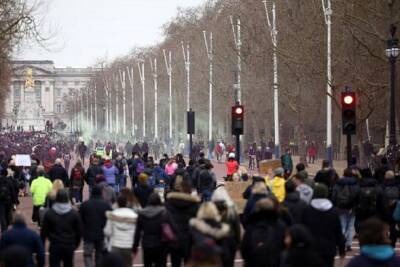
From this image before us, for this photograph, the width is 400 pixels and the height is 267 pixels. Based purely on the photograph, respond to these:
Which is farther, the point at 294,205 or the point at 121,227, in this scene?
the point at 294,205

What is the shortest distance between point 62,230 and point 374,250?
5928mm

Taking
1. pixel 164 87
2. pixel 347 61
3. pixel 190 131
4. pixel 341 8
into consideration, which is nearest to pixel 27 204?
pixel 190 131

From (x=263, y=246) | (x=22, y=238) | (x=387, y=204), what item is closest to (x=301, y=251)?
(x=263, y=246)

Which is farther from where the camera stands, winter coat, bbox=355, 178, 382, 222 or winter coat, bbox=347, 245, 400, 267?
winter coat, bbox=355, 178, 382, 222

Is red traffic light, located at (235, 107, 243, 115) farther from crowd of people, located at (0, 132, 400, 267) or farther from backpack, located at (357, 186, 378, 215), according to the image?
backpack, located at (357, 186, 378, 215)

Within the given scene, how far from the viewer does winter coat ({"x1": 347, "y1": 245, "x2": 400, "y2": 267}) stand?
34.0 feet

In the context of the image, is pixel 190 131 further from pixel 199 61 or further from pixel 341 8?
pixel 199 61

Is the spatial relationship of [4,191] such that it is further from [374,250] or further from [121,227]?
[374,250]

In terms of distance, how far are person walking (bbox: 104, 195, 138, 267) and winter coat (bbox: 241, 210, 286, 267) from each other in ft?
Result: 6.80

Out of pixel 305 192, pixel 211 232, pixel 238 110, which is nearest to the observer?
pixel 211 232

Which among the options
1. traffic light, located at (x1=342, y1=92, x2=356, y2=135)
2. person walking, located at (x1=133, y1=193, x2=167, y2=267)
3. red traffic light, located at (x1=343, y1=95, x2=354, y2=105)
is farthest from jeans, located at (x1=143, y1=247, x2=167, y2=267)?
red traffic light, located at (x1=343, y1=95, x2=354, y2=105)

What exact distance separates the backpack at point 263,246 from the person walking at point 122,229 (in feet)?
7.11

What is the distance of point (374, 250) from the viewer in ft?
34.6

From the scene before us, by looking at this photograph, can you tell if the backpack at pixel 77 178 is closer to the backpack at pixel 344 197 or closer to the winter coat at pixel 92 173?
the winter coat at pixel 92 173
